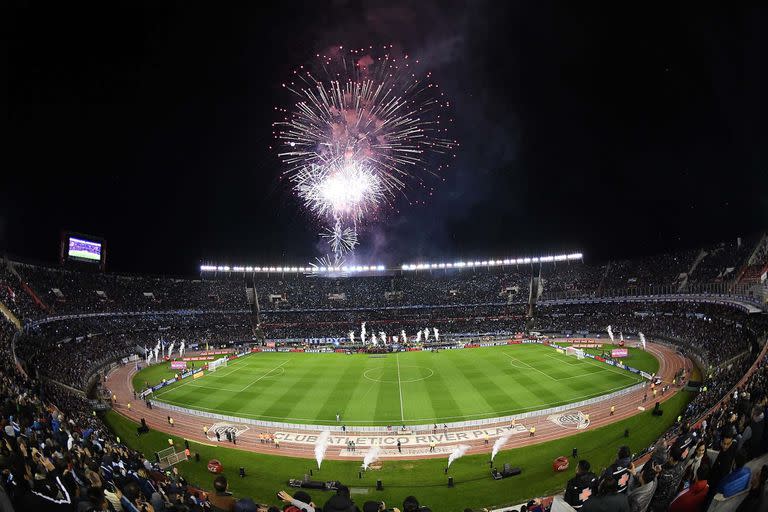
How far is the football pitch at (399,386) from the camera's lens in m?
34.7

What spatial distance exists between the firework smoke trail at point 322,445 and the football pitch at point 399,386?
3.32m

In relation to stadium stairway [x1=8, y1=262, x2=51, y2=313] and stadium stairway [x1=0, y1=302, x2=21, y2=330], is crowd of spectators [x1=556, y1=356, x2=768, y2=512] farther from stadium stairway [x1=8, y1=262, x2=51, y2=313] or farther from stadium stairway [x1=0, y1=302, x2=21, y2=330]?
stadium stairway [x1=8, y1=262, x2=51, y2=313]

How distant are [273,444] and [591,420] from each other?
967 inches

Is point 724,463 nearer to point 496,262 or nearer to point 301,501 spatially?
point 301,501

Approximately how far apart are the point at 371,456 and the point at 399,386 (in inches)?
716

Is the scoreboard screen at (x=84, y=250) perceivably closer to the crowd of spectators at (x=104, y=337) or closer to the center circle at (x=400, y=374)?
the crowd of spectators at (x=104, y=337)

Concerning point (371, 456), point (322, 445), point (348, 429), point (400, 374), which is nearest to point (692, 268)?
point (400, 374)

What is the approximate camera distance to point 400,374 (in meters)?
48.6

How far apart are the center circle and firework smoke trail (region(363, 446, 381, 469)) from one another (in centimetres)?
1748

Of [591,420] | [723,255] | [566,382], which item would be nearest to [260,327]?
[566,382]

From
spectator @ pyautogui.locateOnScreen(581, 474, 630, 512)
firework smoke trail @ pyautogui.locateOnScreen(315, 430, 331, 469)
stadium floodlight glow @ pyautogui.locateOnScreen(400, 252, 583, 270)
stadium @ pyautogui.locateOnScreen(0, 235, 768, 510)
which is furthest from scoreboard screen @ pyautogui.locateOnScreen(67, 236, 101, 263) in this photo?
spectator @ pyautogui.locateOnScreen(581, 474, 630, 512)

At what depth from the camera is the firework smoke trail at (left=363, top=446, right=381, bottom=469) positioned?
78.2ft

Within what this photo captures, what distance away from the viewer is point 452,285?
101812mm

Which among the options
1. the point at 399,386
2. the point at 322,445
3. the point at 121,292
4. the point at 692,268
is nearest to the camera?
the point at 322,445
